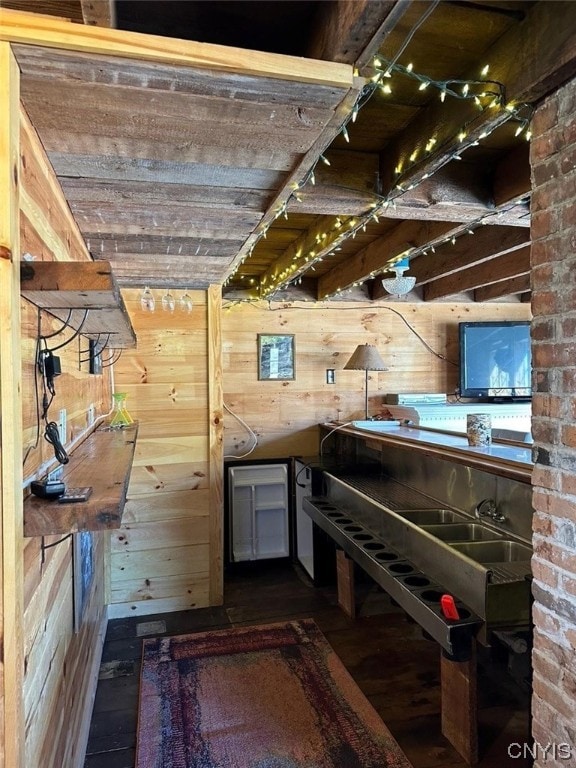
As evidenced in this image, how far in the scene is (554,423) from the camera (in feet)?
4.83

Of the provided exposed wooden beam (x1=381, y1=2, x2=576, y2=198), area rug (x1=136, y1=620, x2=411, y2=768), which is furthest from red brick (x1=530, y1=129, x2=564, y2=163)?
area rug (x1=136, y1=620, x2=411, y2=768)

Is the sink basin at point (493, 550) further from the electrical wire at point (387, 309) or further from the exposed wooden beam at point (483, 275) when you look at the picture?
the electrical wire at point (387, 309)

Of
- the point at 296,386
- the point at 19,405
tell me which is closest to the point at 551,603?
the point at 19,405

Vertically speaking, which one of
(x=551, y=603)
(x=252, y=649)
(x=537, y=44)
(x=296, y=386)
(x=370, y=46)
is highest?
(x=537, y=44)

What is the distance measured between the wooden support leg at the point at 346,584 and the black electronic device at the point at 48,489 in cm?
242

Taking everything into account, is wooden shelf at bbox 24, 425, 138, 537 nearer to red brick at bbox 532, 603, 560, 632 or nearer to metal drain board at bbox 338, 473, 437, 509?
red brick at bbox 532, 603, 560, 632

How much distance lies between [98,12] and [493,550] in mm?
2229

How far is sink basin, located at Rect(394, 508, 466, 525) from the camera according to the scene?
8.40 ft

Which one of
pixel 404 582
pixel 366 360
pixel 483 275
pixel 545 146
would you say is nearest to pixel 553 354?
pixel 545 146

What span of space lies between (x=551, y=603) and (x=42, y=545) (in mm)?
1398

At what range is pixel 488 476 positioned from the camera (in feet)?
7.82

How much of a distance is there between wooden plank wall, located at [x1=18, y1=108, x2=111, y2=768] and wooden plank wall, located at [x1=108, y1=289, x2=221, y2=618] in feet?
3.74

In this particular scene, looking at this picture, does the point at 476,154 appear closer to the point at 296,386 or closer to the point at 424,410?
the point at 424,410

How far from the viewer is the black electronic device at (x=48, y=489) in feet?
3.37
